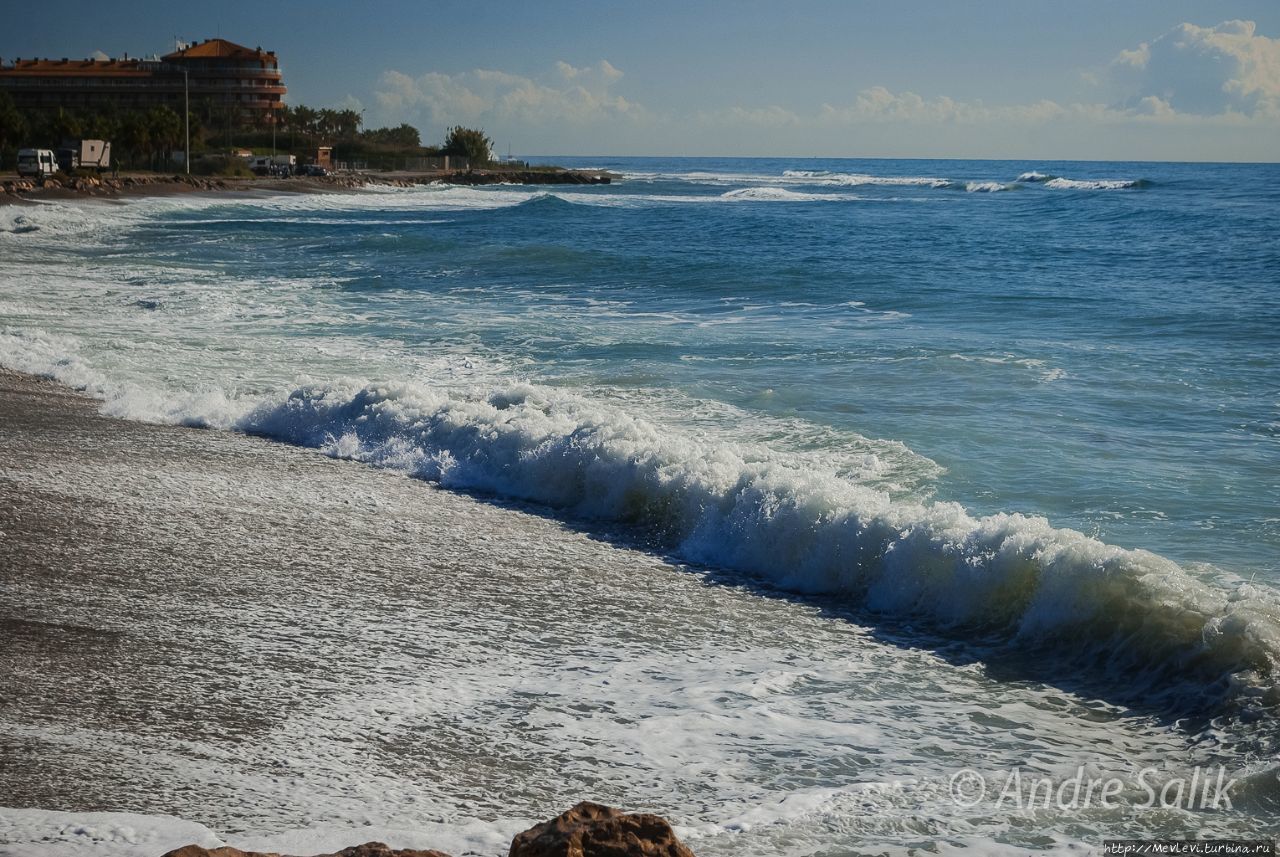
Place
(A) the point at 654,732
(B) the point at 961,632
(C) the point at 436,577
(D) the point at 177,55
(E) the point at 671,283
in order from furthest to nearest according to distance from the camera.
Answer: (D) the point at 177,55 → (E) the point at 671,283 → (C) the point at 436,577 → (B) the point at 961,632 → (A) the point at 654,732

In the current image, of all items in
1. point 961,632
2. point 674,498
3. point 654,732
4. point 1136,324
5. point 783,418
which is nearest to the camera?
point 654,732

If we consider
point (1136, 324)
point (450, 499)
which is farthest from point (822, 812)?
point (1136, 324)

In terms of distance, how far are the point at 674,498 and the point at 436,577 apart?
2248mm

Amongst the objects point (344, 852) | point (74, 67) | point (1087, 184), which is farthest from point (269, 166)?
point (344, 852)

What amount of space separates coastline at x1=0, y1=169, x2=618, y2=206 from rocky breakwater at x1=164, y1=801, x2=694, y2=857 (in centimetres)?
4781

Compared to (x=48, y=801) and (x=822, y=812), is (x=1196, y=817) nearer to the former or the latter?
(x=822, y=812)

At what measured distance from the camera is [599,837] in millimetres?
3303

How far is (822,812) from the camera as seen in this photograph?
4.51 meters

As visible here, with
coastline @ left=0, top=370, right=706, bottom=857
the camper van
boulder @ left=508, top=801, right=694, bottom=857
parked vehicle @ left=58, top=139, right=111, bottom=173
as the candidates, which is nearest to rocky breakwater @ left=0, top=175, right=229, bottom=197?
the camper van

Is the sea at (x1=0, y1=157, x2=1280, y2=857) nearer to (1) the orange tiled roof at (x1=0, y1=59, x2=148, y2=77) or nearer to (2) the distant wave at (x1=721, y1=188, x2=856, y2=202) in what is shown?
(2) the distant wave at (x1=721, y1=188, x2=856, y2=202)

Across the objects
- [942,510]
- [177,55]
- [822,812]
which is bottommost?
[822,812]

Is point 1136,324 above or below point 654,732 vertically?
above

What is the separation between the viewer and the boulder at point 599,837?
10.8 ft

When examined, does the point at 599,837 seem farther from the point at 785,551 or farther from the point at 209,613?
the point at 785,551
